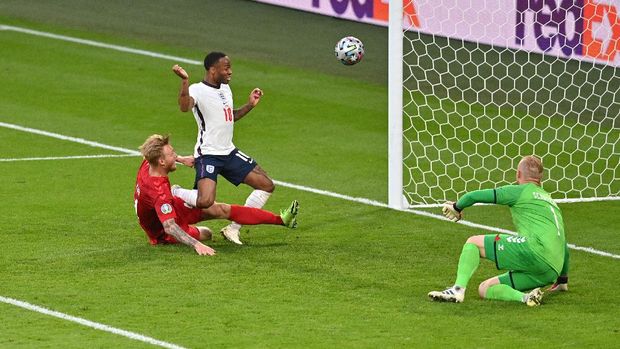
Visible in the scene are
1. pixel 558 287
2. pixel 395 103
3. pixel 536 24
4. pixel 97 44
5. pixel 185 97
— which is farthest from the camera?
pixel 97 44

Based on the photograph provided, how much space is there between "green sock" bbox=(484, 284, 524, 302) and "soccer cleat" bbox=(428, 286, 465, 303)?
230 millimetres

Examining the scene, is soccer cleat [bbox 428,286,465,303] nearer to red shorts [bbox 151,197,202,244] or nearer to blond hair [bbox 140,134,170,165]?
red shorts [bbox 151,197,202,244]

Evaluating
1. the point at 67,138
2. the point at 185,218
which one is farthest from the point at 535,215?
the point at 67,138

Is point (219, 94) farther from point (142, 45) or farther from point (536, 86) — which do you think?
point (142, 45)

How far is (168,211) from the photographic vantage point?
12656 millimetres

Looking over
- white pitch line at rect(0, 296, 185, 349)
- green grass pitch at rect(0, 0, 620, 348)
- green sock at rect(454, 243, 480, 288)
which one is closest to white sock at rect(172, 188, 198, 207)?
green grass pitch at rect(0, 0, 620, 348)

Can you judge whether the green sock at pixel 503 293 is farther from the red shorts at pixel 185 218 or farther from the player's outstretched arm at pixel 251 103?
the player's outstretched arm at pixel 251 103

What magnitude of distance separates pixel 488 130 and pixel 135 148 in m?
4.37

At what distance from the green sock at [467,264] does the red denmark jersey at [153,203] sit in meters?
2.77

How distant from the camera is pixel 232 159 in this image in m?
13.5

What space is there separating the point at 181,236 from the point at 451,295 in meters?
2.66

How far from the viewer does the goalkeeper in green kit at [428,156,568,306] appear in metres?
11.2

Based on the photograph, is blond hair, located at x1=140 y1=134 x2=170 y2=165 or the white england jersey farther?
the white england jersey

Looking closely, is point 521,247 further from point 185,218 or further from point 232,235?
point 185,218
